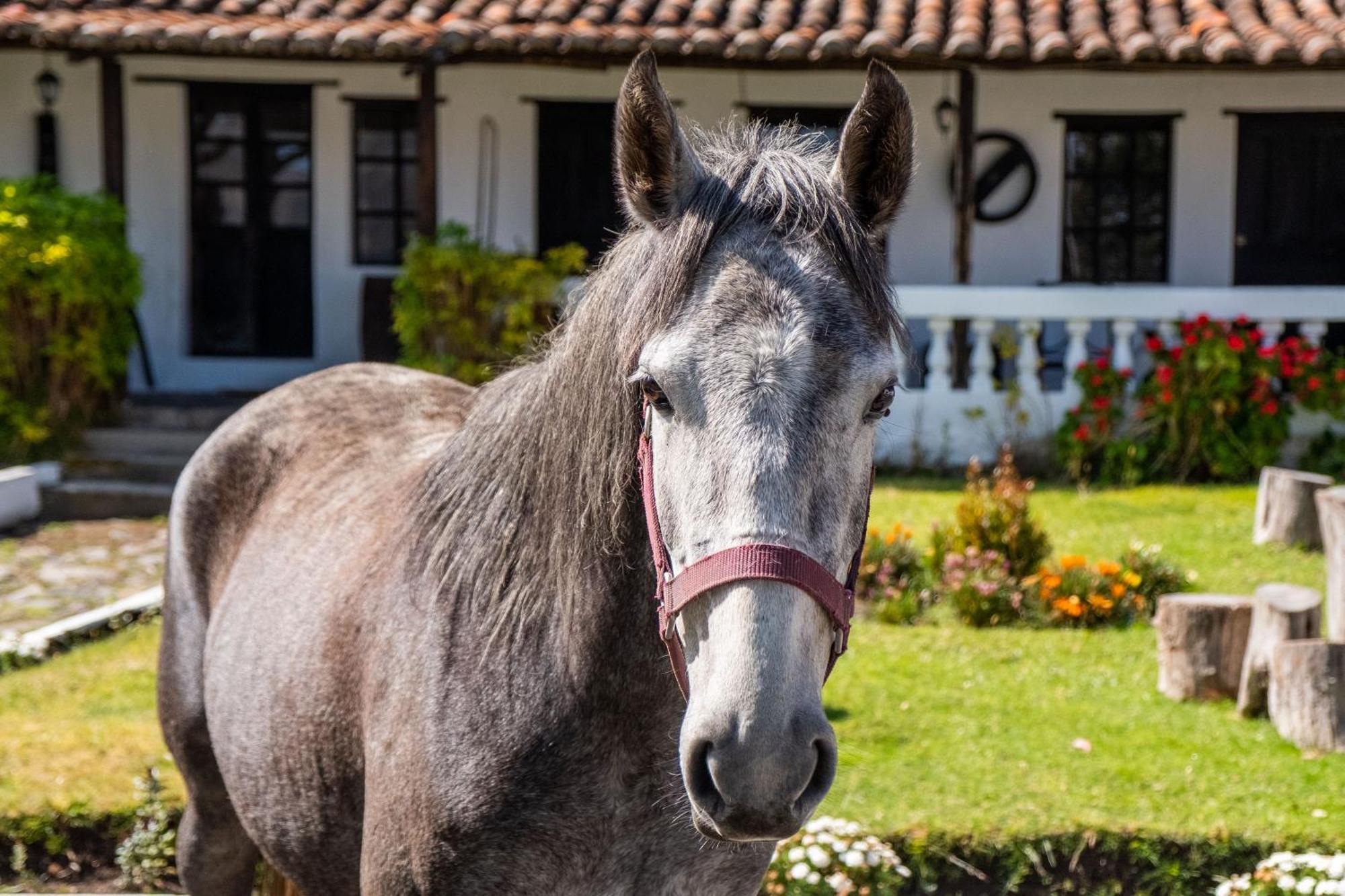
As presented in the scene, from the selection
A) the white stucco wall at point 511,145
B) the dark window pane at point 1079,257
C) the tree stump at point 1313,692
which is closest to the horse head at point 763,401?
the tree stump at point 1313,692

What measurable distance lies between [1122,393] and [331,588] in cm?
971

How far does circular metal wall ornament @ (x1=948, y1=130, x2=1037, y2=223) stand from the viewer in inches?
564

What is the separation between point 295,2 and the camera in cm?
1252

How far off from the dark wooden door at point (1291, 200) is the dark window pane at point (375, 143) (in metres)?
8.04

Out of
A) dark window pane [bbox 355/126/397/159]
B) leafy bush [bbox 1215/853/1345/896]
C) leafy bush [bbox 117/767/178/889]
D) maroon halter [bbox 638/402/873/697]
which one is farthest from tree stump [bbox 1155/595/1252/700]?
dark window pane [bbox 355/126/397/159]

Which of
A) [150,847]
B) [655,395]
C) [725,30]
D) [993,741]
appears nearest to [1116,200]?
[725,30]

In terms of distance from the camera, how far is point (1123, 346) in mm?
11984

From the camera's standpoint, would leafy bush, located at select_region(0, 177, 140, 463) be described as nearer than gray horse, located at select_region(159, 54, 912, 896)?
No

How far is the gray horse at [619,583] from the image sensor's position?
192 cm

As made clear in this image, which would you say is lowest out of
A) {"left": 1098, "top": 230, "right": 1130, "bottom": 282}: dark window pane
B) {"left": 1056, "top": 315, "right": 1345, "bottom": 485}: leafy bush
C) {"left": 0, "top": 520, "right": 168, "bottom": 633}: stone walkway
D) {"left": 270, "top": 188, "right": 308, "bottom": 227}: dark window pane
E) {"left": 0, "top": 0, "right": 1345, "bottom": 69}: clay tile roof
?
{"left": 0, "top": 520, "right": 168, "bottom": 633}: stone walkway

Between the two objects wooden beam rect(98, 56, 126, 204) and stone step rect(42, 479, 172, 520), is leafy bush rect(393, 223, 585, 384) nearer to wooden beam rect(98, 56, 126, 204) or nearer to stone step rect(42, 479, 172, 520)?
stone step rect(42, 479, 172, 520)

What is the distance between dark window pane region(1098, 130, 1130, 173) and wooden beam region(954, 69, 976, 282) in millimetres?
2458

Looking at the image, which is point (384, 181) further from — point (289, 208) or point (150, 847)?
point (150, 847)

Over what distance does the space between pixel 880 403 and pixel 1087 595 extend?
5975 millimetres
